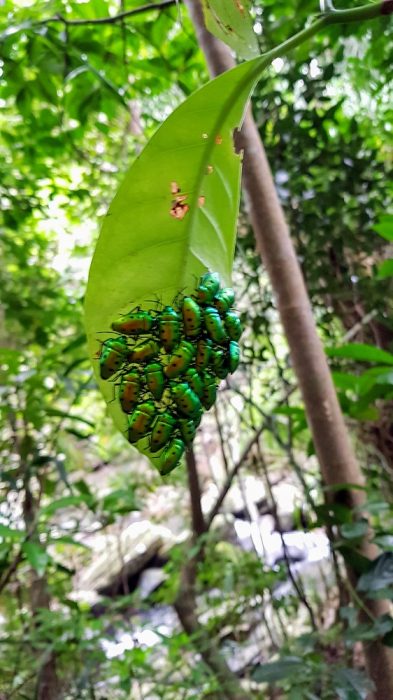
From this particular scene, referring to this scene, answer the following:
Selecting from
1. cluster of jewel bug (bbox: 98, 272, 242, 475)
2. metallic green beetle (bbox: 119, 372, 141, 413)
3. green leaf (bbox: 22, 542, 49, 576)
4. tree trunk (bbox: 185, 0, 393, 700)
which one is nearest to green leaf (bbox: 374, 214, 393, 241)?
tree trunk (bbox: 185, 0, 393, 700)

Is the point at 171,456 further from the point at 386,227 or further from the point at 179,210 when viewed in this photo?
the point at 386,227

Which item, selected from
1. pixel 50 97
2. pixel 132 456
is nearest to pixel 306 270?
pixel 50 97

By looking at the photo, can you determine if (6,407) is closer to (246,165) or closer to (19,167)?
(246,165)

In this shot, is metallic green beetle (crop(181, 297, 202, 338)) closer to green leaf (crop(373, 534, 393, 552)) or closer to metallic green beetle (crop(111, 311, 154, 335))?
metallic green beetle (crop(111, 311, 154, 335))

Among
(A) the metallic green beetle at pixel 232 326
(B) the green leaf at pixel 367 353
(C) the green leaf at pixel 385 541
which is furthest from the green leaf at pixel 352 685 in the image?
(A) the metallic green beetle at pixel 232 326

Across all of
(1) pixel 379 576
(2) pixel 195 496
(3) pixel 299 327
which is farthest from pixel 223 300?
(2) pixel 195 496
